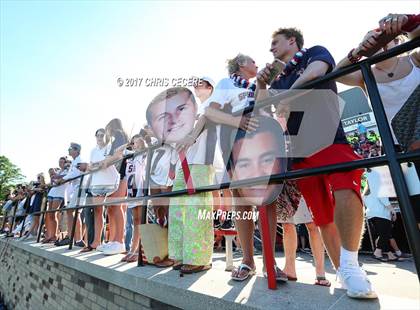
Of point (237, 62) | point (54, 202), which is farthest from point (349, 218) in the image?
point (54, 202)

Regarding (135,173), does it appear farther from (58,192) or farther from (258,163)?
(58,192)

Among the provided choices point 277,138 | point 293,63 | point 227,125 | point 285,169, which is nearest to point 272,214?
point 285,169

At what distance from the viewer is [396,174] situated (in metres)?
1.09

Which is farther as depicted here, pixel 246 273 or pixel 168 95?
pixel 168 95

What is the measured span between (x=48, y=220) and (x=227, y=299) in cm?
593

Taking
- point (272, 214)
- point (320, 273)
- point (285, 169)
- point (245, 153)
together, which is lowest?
point (320, 273)

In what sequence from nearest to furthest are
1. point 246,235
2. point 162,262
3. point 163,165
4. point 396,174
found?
point 396,174 → point 246,235 → point 162,262 → point 163,165

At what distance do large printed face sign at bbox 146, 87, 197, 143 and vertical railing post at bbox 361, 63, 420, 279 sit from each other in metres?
1.33

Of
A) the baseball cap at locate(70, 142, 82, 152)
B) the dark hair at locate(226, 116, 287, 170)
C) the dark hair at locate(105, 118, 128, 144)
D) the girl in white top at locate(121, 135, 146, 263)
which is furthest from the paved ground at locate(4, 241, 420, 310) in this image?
the baseball cap at locate(70, 142, 82, 152)

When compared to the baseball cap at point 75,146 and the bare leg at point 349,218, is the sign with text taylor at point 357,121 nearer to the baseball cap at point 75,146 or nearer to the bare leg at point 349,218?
the baseball cap at point 75,146

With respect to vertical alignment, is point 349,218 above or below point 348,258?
above

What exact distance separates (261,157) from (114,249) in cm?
246

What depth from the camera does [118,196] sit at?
392cm

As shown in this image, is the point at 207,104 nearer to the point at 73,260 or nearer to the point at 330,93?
the point at 330,93
